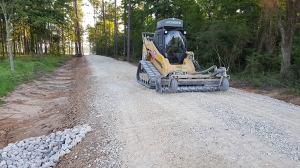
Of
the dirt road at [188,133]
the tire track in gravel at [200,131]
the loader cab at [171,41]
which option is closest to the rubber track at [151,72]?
the loader cab at [171,41]

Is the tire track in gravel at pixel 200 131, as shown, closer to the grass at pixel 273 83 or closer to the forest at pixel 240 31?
the grass at pixel 273 83

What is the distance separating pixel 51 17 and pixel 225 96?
61.8 ft

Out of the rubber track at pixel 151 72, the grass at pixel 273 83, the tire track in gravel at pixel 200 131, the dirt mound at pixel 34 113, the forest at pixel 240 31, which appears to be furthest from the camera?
the forest at pixel 240 31

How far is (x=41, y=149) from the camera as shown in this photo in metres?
5.28

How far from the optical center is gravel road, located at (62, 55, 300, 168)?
409 cm

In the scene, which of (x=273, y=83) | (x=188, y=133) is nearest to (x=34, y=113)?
(x=188, y=133)

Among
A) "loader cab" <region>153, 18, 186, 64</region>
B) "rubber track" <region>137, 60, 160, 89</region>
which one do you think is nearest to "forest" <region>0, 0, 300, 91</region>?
"loader cab" <region>153, 18, 186, 64</region>

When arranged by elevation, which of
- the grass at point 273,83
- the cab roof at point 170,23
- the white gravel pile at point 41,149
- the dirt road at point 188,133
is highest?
the cab roof at point 170,23

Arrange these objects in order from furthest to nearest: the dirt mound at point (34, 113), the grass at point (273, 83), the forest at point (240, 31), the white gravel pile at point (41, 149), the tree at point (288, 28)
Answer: the forest at point (240, 31) → the tree at point (288, 28) → the grass at point (273, 83) → the dirt mound at point (34, 113) → the white gravel pile at point (41, 149)

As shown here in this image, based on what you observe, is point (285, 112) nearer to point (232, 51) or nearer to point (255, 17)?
point (232, 51)

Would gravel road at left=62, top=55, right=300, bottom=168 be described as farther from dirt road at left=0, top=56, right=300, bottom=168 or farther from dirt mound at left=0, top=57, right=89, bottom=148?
dirt mound at left=0, top=57, right=89, bottom=148

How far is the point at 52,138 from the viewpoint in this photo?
5785 millimetres

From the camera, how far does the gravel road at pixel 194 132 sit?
13.4ft

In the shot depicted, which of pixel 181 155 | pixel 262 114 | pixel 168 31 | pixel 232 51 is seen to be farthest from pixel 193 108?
pixel 232 51
